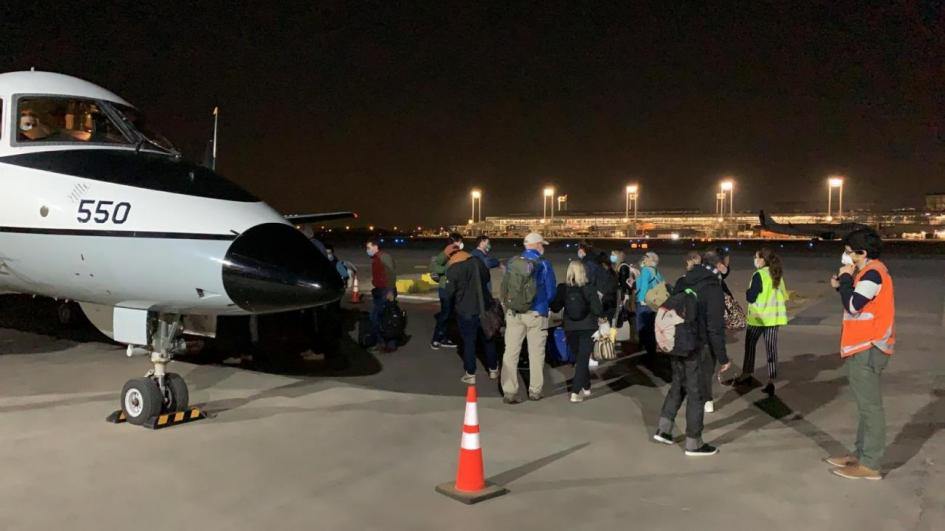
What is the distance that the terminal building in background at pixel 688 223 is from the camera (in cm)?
12912

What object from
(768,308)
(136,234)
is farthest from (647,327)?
(136,234)

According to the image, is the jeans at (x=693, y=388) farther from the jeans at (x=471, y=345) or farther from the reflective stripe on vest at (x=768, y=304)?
the jeans at (x=471, y=345)

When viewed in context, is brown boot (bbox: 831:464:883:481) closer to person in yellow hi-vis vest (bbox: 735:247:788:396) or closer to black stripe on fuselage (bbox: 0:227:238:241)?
person in yellow hi-vis vest (bbox: 735:247:788:396)

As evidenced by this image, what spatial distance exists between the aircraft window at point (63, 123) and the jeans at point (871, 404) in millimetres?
7089

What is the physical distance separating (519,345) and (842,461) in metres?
3.51

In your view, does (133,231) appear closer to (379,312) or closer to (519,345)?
(519,345)

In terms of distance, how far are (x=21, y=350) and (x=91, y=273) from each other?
244 inches

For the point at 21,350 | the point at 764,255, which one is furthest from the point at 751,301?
the point at 21,350

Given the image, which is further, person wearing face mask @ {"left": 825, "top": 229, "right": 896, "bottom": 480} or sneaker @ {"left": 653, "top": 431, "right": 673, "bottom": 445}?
sneaker @ {"left": 653, "top": 431, "right": 673, "bottom": 445}

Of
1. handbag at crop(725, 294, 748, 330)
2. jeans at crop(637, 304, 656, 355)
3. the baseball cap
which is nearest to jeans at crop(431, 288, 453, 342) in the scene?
jeans at crop(637, 304, 656, 355)

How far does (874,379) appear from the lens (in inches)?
233

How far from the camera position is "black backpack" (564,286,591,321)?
8312mm

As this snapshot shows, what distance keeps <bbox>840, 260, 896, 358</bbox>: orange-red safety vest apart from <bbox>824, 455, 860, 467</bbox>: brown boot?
→ 3.04 ft

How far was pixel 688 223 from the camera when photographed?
510ft
